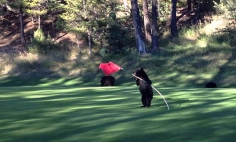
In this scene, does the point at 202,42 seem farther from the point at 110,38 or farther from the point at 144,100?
the point at 144,100

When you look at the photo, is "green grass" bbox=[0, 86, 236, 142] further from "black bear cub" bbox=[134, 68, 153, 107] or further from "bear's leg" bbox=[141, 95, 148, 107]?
"black bear cub" bbox=[134, 68, 153, 107]

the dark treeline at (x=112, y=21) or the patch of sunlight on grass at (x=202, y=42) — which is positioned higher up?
the dark treeline at (x=112, y=21)

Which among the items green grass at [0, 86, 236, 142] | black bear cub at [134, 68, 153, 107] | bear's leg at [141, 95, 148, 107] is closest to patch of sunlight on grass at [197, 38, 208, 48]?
green grass at [0, 86, 236, 142]

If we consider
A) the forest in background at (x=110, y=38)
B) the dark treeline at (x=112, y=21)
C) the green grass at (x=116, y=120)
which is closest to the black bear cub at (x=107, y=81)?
the forest in background at (x=110, y=38)

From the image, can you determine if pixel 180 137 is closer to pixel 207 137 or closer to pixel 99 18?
pixel 207 137

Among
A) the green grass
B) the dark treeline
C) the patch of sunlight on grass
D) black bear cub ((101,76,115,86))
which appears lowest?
black bear cub ((101,76,115,86))

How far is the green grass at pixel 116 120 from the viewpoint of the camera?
10.7 metres

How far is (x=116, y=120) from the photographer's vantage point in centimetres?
1299

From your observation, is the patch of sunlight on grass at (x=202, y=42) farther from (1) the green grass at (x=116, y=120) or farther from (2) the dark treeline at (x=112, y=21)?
(1) the green grass at (x=116, y=120)

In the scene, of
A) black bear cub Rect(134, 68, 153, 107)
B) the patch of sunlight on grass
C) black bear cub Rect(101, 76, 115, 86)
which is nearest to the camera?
black bear cub Rect(134, 68, 153, 107)

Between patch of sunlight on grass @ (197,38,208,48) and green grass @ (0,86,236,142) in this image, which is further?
patch of sunlight on grass @ (197,38,208,48)

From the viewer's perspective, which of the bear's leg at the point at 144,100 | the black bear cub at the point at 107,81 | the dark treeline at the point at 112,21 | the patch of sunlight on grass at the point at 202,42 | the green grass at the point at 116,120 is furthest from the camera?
the patch of sunlight on grass at the point at 202,42

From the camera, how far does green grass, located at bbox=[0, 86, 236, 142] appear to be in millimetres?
10656

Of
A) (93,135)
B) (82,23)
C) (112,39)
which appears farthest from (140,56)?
(93,135)
